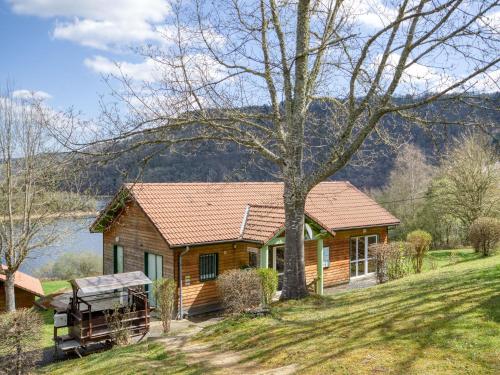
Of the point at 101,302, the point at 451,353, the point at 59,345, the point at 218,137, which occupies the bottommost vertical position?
the point at 59,345

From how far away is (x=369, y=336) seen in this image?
689cm

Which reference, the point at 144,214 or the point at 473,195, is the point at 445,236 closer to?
the point at 473,195

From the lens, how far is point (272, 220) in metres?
18.4

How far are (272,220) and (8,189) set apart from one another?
10.1m

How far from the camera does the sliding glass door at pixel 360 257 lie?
897 inches

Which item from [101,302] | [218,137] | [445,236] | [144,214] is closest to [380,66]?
[218,137]

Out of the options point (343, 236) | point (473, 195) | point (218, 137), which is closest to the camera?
point (218, 137)

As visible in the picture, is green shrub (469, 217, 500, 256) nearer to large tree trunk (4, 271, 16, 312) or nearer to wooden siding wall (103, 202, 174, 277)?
wooden siding wall (103, 202, 174, 277)

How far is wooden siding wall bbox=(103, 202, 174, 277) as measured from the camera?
17.2 m

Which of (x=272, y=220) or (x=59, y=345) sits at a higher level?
(x=272, y=220)

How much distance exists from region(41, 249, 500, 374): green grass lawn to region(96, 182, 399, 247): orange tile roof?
7.34 metres

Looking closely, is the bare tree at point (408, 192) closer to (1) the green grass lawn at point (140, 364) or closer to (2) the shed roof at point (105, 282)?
(2) the shed roof at point (105, 282)

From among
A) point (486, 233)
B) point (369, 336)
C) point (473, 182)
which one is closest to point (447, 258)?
point (486, 233)

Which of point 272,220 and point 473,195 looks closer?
point 272,220
